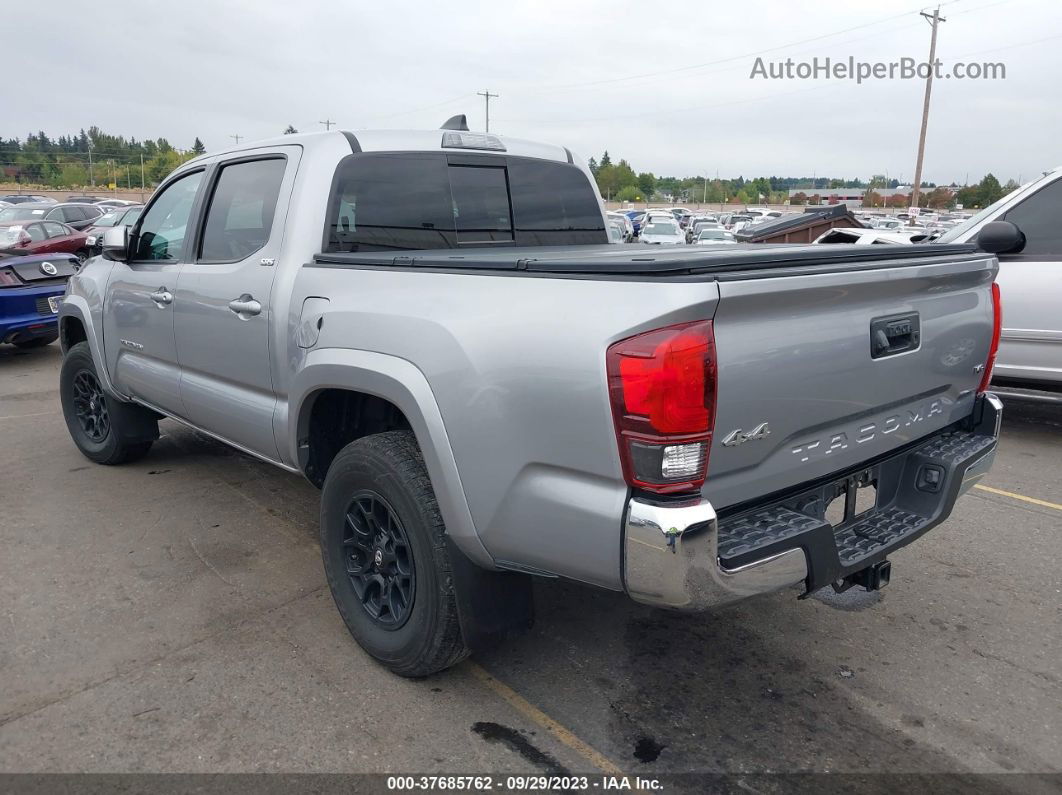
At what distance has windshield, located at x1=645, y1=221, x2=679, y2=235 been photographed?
2516 cm

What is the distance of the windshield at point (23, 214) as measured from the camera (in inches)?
743

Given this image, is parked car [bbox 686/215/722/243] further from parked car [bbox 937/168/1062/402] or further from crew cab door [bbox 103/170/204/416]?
crew cab door [bbox 103/170/204/416]

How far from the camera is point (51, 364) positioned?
975cm

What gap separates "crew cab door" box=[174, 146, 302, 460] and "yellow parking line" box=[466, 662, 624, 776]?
1347 millimetres

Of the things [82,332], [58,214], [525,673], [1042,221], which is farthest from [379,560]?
[58,214]

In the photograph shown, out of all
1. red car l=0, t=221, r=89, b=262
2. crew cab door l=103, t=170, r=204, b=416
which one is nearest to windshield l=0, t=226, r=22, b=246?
red car l=0, t=221, r=89, b=262

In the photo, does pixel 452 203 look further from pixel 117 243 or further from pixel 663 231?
pixel 663 231

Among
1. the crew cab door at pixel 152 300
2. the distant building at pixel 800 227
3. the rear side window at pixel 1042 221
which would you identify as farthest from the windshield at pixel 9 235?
the rear side window at pixel 1042 221

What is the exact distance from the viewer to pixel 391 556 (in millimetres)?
2941

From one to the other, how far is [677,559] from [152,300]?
3.37 meters

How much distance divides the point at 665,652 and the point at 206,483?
3224 mm

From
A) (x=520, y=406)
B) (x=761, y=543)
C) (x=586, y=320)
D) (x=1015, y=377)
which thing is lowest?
(x=1015, y=377)

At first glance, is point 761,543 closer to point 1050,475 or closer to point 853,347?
point 853,347

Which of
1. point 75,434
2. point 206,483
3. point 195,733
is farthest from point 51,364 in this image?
point 195,733
